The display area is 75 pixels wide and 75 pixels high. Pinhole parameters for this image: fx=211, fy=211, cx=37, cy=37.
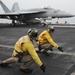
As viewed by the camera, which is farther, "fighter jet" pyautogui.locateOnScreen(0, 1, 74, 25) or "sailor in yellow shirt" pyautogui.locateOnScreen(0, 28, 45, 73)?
"fighter jet" pyautogui.locateOnScreen(0, 1, 74, 25)

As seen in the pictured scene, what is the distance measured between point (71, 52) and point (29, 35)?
13.4 feet

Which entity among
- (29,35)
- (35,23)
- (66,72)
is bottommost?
(35,23)

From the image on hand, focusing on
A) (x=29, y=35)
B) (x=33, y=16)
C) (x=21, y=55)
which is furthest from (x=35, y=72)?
(x=33, y=16)

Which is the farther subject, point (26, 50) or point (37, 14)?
point (37, 14)

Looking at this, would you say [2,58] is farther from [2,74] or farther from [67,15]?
[67,15]

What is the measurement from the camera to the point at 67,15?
3058cm

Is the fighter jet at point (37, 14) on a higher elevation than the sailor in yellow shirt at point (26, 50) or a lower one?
lower

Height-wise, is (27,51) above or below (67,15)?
above

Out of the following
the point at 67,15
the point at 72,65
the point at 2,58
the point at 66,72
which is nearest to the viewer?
the point at 66,72

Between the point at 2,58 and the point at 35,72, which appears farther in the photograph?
the point at 2,58

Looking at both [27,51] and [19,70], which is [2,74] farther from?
[27,51]

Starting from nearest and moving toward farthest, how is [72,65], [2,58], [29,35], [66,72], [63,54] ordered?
[29,35] → [66,72] → [72,65] → [2,58] → [63,54]

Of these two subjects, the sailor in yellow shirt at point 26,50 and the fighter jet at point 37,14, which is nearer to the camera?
the sailor in yellow shirt at point 26,50

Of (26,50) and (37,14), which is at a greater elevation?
(26,50)
